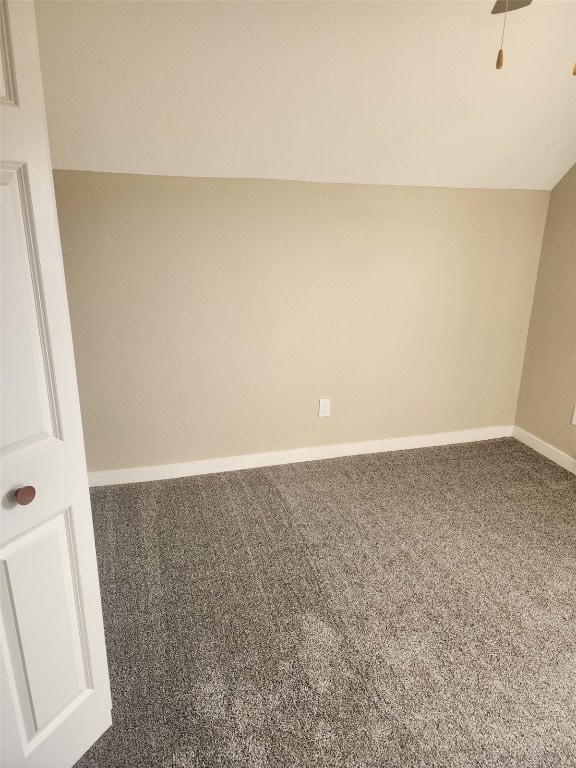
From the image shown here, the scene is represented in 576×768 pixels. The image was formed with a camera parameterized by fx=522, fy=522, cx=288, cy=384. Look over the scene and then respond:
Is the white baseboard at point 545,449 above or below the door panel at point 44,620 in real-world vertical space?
below

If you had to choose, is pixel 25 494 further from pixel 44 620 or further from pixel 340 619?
pixel 340 619

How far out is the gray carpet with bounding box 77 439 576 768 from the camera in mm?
1461

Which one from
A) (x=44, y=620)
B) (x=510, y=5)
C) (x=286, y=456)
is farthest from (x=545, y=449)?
(x=44, y=620)

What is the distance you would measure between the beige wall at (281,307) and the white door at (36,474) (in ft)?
4.44

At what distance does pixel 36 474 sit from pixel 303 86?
1.74 metres

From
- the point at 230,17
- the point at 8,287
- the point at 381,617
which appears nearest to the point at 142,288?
the point at 230,17

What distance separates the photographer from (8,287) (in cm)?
106

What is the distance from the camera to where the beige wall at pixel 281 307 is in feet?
8.08

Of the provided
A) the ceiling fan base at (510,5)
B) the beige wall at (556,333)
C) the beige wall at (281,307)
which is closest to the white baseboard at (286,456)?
the beige wall at (281,307)

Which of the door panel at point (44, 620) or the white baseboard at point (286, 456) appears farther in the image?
the white baseboard at point (286, 456)

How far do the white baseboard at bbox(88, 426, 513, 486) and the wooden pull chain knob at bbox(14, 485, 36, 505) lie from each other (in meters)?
1.63

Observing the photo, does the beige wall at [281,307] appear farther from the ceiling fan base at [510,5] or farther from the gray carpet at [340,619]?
the ceiling fan base at [510,5]

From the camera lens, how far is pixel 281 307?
9.00ft

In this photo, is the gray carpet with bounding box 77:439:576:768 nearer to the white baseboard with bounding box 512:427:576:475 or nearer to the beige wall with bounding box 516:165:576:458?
the white baseboard with bounding box 512:427:576:475
